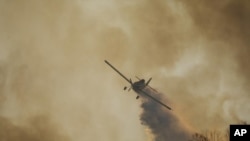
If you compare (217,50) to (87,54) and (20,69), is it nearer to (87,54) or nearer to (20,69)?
(87,54)

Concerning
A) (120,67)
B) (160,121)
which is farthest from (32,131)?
(160,121)

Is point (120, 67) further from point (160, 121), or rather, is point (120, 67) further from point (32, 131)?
point (32, 131)

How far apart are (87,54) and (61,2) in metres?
4.70

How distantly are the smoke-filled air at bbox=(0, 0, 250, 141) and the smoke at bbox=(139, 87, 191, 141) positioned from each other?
0.26ft

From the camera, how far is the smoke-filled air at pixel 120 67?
116ft

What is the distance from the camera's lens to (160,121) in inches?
1455

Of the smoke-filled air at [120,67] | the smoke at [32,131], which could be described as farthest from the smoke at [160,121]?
the smoke at [32,131]

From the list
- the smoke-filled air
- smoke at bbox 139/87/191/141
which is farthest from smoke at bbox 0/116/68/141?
smoke at bbox 139/87/191/141

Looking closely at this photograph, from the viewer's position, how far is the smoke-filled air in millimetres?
35219

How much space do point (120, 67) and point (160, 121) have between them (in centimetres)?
544

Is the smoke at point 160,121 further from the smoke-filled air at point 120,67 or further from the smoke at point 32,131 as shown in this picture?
the smoke at point 32,131

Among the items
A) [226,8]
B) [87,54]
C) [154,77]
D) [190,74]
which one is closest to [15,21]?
[87,54]

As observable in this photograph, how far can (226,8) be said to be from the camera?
37.0m

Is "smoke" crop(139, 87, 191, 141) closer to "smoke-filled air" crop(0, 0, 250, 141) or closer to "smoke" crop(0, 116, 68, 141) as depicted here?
"smoke-filled air" crop(0, 0, 250, 141)
